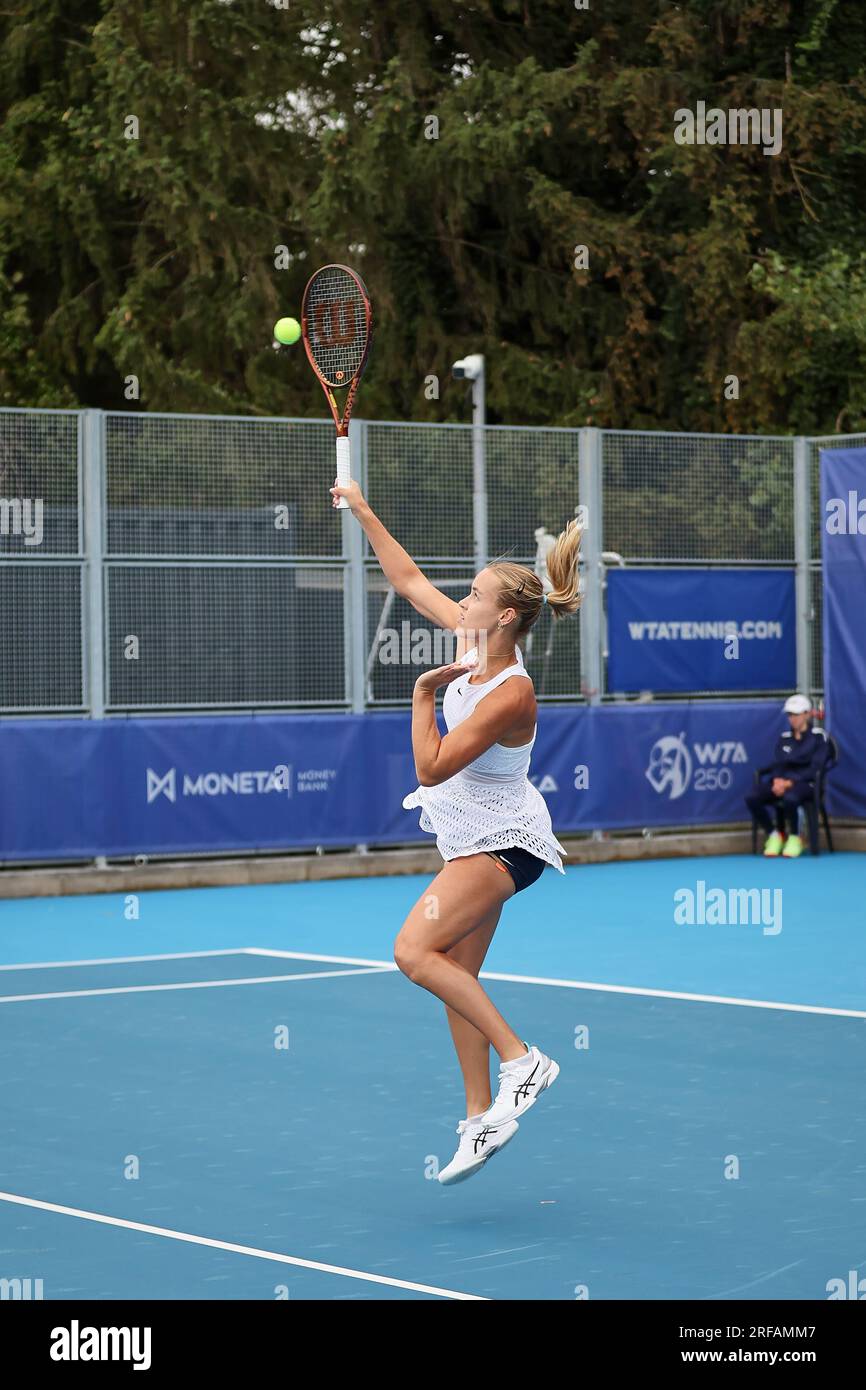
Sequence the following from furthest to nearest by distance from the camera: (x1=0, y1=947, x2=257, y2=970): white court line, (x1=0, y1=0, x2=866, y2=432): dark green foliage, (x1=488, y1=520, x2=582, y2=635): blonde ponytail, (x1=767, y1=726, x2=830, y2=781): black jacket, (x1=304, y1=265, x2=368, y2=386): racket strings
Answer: (x1=0, y1=0, x2=866, y2=432): dark green foliage < (x1=767, y1=726, x2=830, y2=781): black jacket < (x1=0, y1=947, x2=257, y2=970): white court line < (x1=304, y1=265, x2=368, y2=386): racket strings < (x1=488, y1=520, x2=582, y2=635): blonde ponytail

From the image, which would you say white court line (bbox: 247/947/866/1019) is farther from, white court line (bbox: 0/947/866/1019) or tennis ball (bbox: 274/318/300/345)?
tennis ball (bbox: 274/318/300/345)

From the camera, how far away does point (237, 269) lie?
26.3 meters

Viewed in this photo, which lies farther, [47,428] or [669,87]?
[669,87]

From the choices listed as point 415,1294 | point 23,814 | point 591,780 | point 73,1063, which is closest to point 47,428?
point 23,814

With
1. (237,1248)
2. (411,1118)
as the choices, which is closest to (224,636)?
(411,1118)

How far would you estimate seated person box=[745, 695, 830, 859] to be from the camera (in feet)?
62.2

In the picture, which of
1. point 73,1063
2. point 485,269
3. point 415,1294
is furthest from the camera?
Result: point 485,269

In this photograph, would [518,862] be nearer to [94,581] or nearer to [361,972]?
[361,972]

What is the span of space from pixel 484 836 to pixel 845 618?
511 inches

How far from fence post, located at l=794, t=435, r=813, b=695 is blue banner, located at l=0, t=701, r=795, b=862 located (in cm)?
46

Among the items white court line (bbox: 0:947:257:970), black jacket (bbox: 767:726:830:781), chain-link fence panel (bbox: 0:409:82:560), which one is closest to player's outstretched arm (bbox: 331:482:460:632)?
white court line (bbox: 0:947:257:970)

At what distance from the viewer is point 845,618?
19.5 meters

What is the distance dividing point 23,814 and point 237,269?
1162 cm

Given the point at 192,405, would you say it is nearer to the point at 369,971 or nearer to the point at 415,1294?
the point at 369,971
